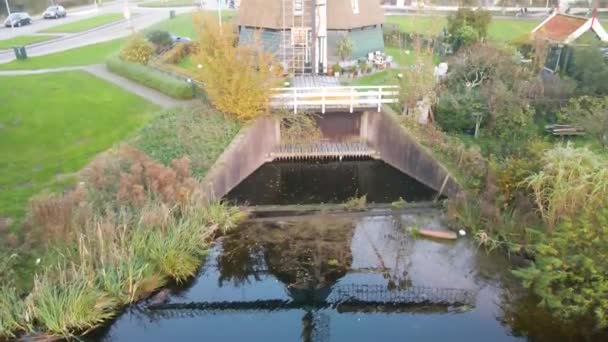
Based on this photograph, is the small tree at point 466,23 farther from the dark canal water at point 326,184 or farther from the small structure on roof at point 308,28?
the dark canal water at point 326,184

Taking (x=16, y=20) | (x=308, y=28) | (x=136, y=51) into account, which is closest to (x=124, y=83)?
(x=136, y=51)

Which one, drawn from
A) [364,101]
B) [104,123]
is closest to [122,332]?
[104,123]

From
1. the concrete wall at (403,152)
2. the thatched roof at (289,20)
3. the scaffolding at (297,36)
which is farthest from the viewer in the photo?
the thatched roof at (289,20)

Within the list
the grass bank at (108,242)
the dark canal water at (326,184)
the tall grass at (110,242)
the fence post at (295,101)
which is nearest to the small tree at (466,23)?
the dark canal water at (326,184)

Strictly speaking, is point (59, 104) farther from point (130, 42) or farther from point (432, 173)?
point (432, 173)

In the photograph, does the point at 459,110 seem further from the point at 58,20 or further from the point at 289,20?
the point at 58,20
